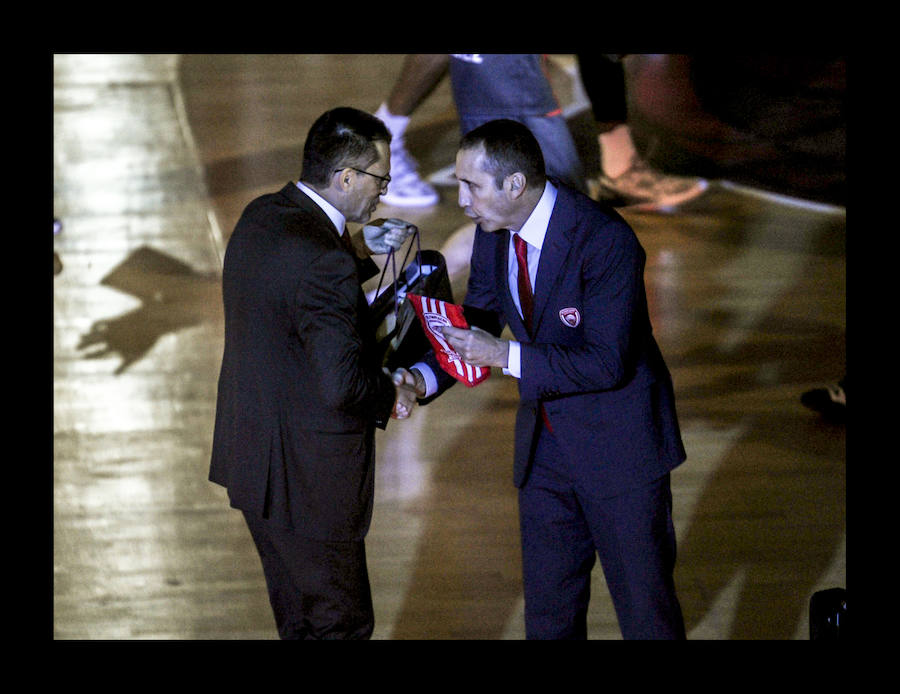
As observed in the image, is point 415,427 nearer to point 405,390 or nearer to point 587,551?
point 587,551

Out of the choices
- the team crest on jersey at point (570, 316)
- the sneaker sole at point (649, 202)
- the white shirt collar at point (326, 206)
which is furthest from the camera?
the sneaker sole at point (649, 202)

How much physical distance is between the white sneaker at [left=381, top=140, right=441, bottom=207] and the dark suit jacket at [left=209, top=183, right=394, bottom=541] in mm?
3941

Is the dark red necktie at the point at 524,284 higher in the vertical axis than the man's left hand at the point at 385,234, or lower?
lower

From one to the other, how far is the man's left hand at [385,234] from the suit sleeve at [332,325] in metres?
0.28

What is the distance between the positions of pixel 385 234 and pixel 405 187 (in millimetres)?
4034

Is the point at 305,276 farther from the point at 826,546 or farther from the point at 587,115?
the point at 587,115

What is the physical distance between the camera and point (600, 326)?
2441 millimetres

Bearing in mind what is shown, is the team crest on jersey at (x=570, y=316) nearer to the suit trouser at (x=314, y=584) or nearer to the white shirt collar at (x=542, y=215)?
the white shirt collar at (x=542, y=215)

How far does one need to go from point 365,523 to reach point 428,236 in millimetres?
3610

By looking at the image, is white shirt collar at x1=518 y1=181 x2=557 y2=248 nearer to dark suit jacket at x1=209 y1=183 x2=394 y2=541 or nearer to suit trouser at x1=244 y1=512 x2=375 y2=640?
dark suit jacket at x1=209 y1=183 x2=394 y2=541

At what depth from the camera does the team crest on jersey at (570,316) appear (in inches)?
98.2

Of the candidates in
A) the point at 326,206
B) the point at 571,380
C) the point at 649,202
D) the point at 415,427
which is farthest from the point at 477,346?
the point at 649,202

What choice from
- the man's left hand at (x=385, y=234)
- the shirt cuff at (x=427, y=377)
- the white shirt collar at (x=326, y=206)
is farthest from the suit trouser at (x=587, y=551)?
the white shirt collar at (x=326, y=206)
